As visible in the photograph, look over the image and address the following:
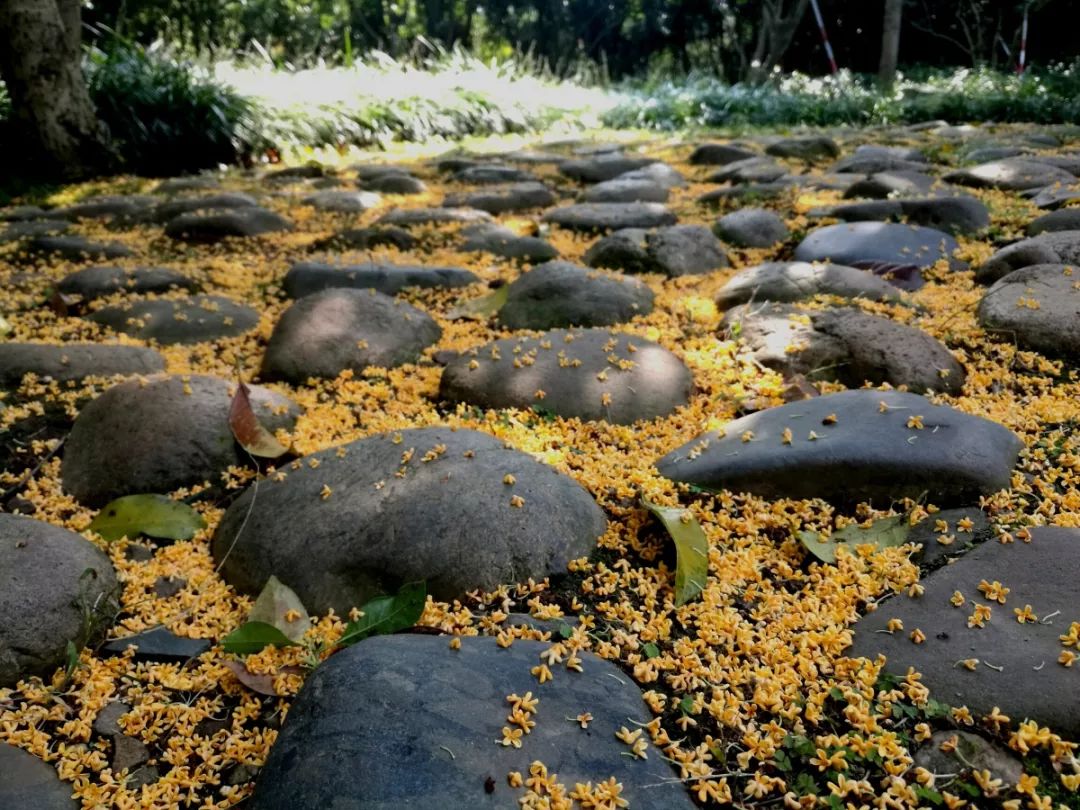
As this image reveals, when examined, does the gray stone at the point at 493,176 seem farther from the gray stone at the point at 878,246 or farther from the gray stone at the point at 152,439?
the gray stone at the point at 152,439

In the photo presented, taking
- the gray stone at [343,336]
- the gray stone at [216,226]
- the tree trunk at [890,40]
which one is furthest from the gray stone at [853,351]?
the tree trunk at [890,40]

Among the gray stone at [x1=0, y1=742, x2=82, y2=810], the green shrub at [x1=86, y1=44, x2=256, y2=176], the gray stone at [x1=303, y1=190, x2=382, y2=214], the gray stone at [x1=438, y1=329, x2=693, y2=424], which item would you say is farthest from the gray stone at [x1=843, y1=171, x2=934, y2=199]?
the green shrub at [x1=86, y1=44, x2=256, y2=176]

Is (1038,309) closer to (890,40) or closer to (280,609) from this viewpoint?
(280,609)

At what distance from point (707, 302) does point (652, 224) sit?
4.13ft

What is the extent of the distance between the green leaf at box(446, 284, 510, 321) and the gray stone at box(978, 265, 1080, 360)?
1683mm

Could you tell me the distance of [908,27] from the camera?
47.0ft

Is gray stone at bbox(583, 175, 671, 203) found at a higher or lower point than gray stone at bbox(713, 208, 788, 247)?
higher

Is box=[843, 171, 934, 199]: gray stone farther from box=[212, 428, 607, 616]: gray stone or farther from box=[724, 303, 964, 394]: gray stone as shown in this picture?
box=[212, 428, 607, 616]: gray stone

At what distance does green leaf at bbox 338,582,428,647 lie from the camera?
1.40 meters

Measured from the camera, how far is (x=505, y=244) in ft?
13.0

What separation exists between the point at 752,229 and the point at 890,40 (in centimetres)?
815

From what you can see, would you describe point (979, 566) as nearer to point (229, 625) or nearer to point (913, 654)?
point (913, 654)

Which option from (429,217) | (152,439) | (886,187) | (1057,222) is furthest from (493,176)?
(152,439)

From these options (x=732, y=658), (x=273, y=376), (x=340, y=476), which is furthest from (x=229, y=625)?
(x=273, y=376)
